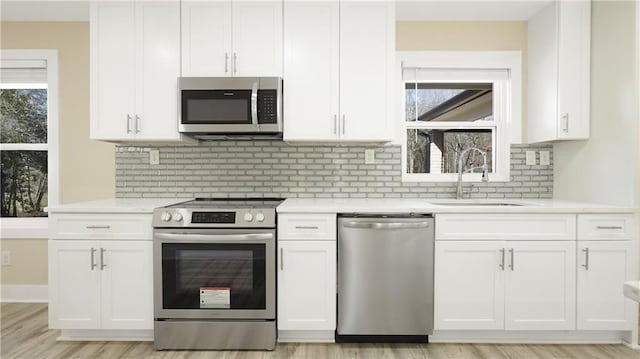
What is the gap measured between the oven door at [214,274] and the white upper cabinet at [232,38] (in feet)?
3.73

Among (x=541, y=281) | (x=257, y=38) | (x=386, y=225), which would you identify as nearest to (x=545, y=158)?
(x=541, y=281)

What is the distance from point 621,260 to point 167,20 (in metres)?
3.37

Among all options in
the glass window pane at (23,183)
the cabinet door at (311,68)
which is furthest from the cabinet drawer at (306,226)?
the glass window pane at (23,183)

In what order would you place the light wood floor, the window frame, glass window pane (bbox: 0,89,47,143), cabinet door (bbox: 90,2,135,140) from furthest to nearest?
1. glass window pane (bbox: 0,89,47,143)
2. the window frame
3. cabinet door (bbox: 90,2,135,140)
4. the light wood floor

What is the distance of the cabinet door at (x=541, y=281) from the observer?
8.56 ft

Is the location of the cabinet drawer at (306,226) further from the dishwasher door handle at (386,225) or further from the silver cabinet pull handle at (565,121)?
the silver cabinet pull handle at (565,121)

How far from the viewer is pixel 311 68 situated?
2.87m

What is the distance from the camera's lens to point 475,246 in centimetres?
262

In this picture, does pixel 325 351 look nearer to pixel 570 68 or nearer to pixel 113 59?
pixel 113 59

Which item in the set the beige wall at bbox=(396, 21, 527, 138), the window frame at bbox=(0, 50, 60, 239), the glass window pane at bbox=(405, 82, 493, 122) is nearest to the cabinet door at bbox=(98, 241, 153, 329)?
the window frame at bbox=(0, 50, 60, 239)

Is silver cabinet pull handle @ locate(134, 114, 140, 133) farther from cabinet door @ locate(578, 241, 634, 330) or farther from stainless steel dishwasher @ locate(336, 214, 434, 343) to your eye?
cabinet door @ locate(578, 241, 634, 330)

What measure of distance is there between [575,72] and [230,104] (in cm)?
241

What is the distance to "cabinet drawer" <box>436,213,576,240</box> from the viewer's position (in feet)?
8.57

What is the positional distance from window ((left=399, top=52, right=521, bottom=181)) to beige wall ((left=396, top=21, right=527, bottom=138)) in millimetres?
157
